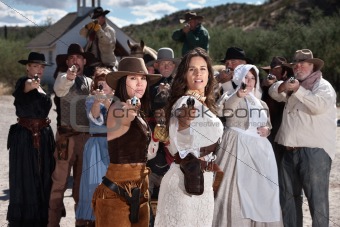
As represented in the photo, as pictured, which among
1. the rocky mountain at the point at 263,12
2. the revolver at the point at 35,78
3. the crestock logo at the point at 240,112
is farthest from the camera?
the rocky mountain at the point at 263,12

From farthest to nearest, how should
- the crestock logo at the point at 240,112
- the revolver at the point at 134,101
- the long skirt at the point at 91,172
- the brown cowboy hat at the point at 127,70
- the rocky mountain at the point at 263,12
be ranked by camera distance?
1. the rocky mountain at the point at 263,12
2. the long skirt at the point at 91,172
3. the crestock logo at the point at 240,112
4. the brown cowboy hat at the point at 127,70
5. the revolver at the point at 134,101

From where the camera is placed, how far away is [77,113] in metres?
6.02

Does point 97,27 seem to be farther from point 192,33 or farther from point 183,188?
point 183,188

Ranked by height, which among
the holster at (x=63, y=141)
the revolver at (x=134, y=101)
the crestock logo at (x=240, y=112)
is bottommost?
the holster at (x=63, y=141)

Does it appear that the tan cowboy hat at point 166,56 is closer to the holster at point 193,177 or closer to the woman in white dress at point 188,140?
the woman in white dress at point 188,140

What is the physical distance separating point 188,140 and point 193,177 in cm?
27

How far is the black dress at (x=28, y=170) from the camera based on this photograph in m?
5.96

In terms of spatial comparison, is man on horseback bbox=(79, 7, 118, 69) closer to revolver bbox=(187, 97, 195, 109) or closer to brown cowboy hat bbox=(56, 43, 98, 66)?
brown cowboy hat bbox=(56, 43, 98, 66)

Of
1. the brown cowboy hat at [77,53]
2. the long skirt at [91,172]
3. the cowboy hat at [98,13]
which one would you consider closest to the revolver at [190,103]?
the long skirt at [91,172]

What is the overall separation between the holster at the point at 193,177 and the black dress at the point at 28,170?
275 centimetres

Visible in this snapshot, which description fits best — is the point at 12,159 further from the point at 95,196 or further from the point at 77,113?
the point at 95,196

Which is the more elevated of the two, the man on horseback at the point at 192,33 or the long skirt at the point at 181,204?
the man on horseback at the point at 192,33

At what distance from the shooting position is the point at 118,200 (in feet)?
Result: 13.0

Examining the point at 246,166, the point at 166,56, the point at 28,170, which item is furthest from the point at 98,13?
the point at 246,166
